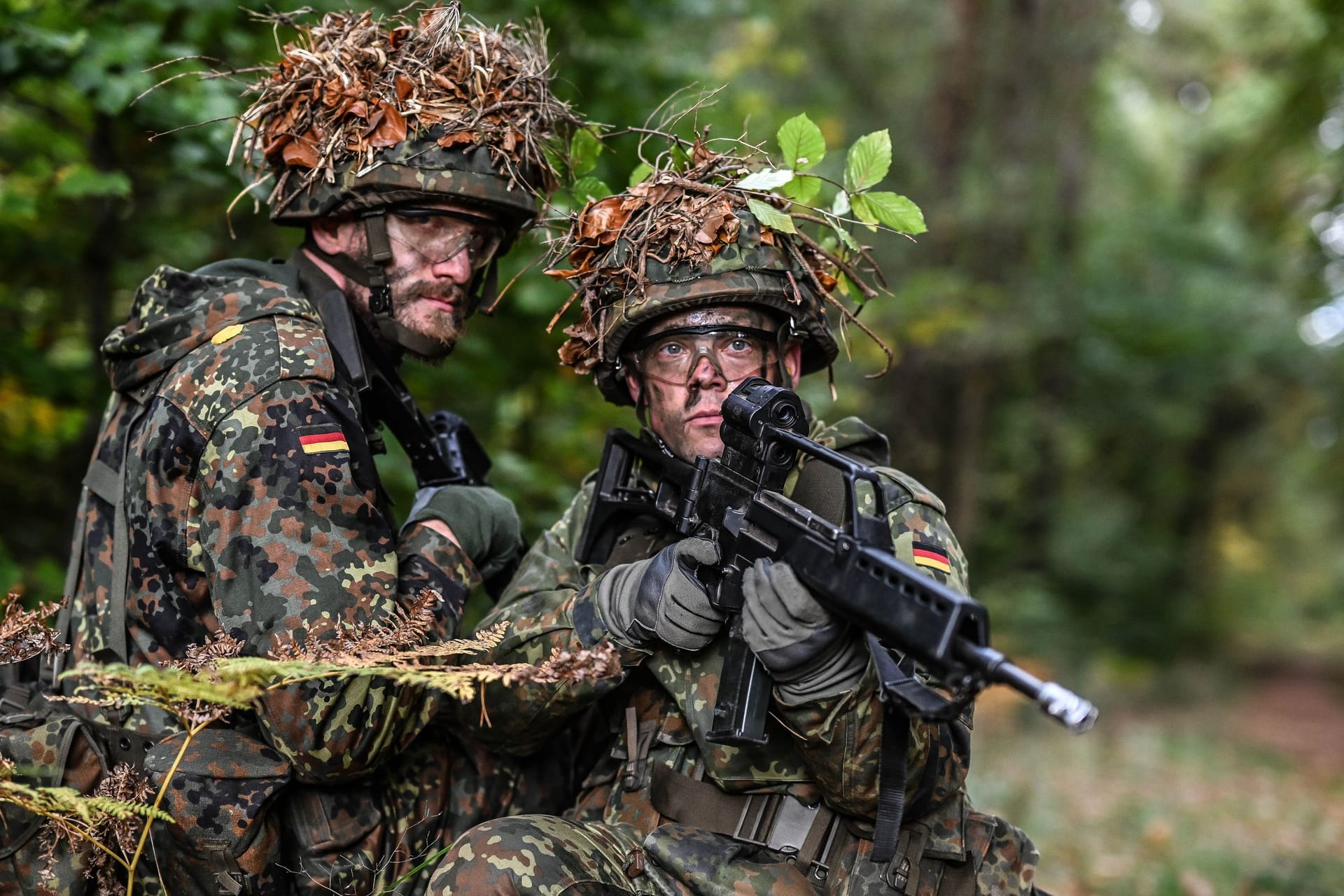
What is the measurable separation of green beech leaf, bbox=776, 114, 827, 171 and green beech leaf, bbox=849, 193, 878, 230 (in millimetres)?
200

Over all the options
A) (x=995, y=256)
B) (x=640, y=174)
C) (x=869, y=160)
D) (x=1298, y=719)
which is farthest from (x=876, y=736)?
(x=1298, y=719)

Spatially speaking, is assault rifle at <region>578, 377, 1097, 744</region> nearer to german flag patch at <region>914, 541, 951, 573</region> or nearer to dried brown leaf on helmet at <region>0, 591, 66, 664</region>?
german flag patch at <region>914, 541, 951, 573</region>

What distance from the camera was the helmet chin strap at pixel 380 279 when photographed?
3645mm

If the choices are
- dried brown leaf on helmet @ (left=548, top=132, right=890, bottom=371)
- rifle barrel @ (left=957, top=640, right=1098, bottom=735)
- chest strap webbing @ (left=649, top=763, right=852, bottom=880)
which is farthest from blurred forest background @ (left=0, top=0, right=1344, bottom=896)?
rifle barrel @ (left=957, top=640, right=1098, bottom=735)

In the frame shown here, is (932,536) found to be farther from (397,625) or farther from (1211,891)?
(1211,891)

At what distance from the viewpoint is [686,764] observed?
136 inches

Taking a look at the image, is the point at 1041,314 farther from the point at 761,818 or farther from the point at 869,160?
the point at 761,818

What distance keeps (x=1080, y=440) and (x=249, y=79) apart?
59.9 ft

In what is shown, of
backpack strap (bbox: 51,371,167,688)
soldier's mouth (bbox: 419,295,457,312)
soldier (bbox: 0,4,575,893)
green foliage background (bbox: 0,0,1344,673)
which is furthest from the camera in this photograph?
green foliage background (bbox: 0,0,1344,673)

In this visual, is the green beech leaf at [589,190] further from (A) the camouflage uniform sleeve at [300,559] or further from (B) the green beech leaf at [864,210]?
(A) the camouflage uniform sleeve at [300,559]

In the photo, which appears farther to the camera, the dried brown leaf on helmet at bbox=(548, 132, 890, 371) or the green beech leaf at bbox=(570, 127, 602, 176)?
the green beech leaf at bbox=(570, 127, 602, 176)

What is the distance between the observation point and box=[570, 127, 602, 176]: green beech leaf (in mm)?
4129

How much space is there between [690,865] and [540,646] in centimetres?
79

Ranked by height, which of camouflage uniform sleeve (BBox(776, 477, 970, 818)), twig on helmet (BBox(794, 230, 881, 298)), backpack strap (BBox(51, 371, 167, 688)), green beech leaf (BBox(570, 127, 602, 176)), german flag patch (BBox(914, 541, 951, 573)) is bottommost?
backpack strap (BBox(51, 371, 167, 688))
